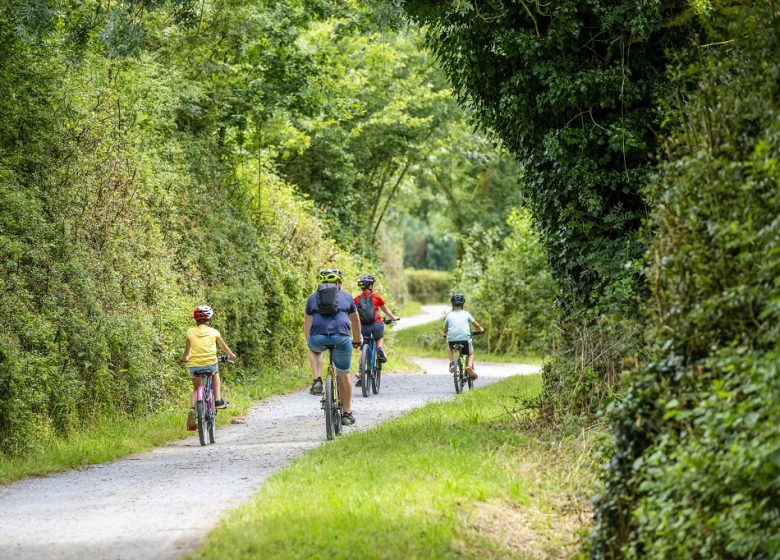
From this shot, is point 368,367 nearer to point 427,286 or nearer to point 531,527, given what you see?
point 531,527

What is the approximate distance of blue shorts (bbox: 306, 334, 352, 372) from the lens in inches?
527

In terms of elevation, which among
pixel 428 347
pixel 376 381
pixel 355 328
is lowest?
pixel 428 347

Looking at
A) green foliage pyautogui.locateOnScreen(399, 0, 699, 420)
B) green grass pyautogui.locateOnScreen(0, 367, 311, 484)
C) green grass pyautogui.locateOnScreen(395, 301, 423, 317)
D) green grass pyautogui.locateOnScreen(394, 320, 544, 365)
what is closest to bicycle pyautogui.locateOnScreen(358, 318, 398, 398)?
green grass pyautogui.locateOnScreen(0, 367, 311, 484)

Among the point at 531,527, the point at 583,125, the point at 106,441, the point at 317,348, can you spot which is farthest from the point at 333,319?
the point at 531,527

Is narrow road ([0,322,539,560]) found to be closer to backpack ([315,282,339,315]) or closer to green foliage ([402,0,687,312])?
backpack ([315,282,339,315])

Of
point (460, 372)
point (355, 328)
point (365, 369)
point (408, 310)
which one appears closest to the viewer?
point (355, 328)

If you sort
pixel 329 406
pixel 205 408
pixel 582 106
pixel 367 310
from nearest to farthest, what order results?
1. pixel 582 106
2. pixel 329 406
3. pixel 205 408
4. pixel 367 310

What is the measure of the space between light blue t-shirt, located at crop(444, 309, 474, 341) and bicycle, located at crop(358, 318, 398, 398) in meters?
1.44

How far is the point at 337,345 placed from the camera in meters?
13.4

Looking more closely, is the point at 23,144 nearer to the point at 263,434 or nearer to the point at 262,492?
the point at 263,434

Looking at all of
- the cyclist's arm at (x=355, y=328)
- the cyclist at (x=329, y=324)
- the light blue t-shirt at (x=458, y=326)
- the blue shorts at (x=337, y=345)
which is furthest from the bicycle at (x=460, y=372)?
the blue shorts at (x=337, y=345)

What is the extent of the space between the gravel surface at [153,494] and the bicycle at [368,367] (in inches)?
119

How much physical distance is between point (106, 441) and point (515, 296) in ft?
72.5

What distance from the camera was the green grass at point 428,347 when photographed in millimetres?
32531
